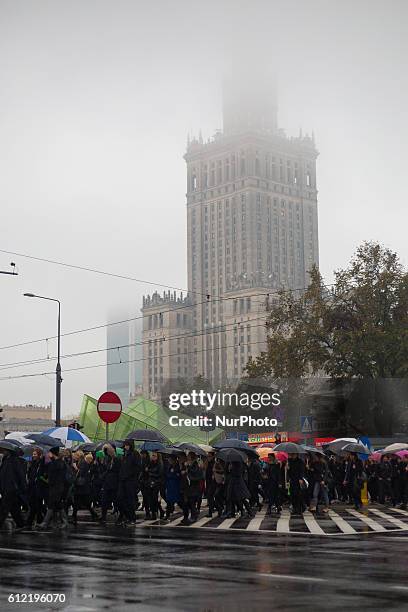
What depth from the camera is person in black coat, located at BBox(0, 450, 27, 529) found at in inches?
734

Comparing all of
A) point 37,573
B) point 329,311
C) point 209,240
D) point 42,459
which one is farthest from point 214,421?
point 209,240

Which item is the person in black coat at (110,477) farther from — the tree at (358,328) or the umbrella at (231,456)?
the tree at (358,328)

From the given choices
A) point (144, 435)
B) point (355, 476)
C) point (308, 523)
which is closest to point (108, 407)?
point (144, 435)

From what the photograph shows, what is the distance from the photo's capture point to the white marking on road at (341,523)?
59.9ft

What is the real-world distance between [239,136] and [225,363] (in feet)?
162

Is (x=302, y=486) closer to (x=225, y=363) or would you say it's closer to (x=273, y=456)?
(x=273, y=456)

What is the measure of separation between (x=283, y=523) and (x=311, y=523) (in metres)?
0.58

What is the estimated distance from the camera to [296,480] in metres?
23.2

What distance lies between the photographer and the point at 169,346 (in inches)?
7111

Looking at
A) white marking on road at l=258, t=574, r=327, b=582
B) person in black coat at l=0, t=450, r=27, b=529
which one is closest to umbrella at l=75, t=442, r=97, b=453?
person in black coat at l=0, t=450, r=27, b=529

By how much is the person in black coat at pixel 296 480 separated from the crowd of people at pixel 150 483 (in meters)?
0.02

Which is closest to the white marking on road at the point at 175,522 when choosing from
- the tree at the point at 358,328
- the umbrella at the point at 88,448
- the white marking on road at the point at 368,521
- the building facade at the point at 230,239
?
the white marking on road at the point at 368,521

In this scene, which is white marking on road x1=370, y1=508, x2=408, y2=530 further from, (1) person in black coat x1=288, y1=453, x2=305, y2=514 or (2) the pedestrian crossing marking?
(2) the pedestrian crossing marking

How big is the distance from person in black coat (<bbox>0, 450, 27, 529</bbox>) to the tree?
109 feet
